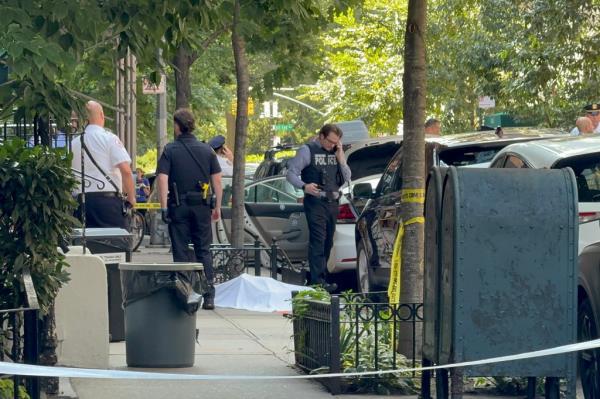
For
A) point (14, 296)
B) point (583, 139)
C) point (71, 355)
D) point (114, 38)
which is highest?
point (114, 38)

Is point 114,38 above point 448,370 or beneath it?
above

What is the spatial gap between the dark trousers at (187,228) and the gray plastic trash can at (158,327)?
3246 mm

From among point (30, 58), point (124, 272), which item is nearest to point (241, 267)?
point (124, 272)

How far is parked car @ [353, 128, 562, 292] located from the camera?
42.2 feet

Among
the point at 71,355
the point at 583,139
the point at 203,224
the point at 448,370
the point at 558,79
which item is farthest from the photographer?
the point at 558,79

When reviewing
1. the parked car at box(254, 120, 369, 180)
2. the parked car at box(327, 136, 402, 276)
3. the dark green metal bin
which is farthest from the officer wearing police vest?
the dark green metal bin

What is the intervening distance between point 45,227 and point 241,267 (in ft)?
26.4

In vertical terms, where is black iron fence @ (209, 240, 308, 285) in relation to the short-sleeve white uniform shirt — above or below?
below

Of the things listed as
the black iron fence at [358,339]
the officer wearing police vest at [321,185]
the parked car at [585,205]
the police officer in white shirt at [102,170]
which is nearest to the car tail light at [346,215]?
the officer wearing police vest at [321,185]

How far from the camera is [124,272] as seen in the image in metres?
9.25

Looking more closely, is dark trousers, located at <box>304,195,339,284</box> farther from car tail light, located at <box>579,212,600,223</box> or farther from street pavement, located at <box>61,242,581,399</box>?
car tail light, located at <box>579,212,600,223</box>

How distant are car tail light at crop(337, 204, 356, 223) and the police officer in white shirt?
13.5 feet

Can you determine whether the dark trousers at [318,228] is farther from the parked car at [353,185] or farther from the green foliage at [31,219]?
the green foliage at [31,219]

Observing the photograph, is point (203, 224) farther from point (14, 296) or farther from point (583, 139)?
point (14, 296)
